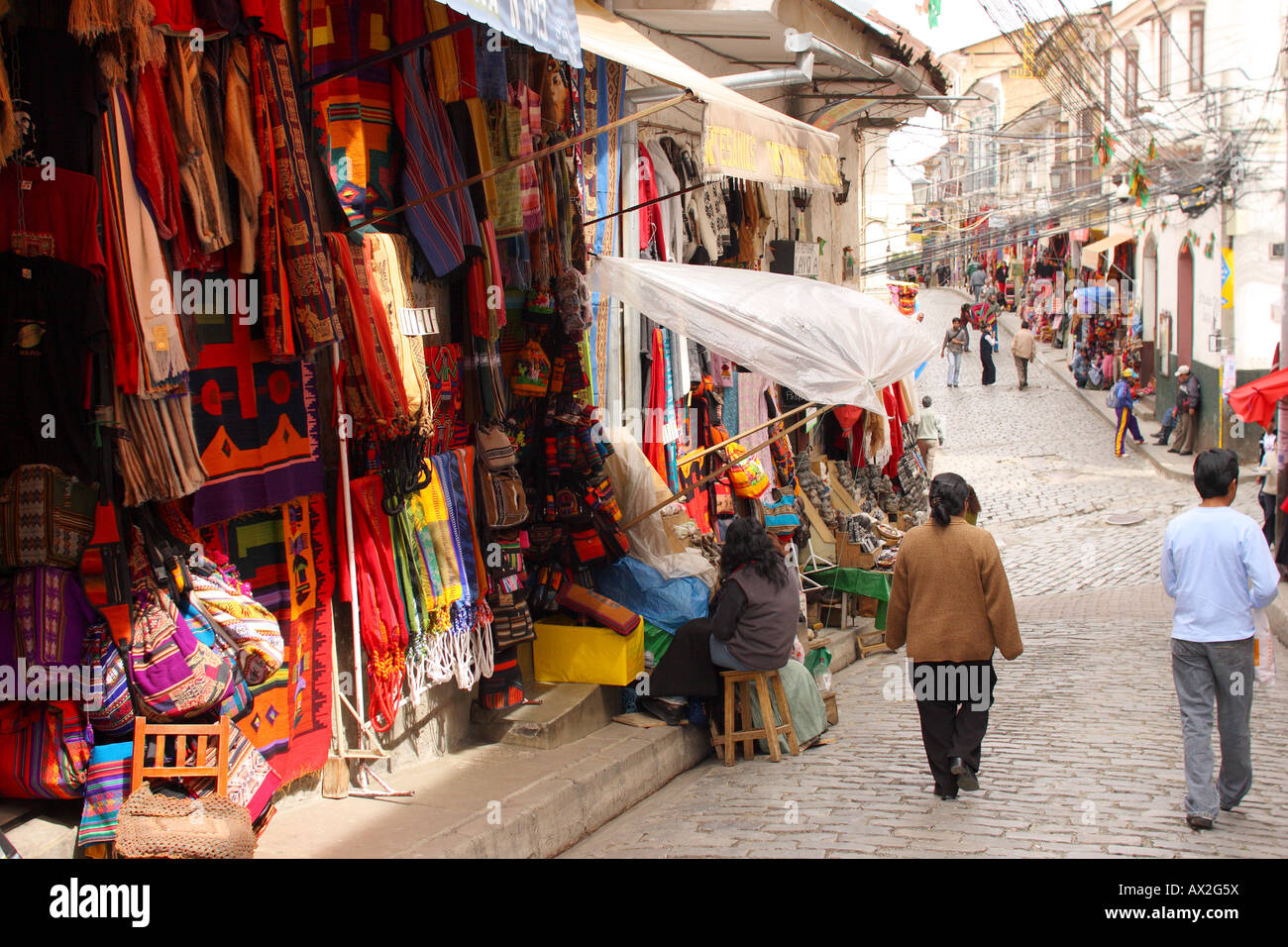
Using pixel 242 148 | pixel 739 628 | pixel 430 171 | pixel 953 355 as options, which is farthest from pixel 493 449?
pixel 953 355

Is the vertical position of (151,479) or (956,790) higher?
(151,479)

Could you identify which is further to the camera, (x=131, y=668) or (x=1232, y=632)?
(x=1232, y=632)

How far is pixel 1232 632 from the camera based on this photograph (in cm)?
562

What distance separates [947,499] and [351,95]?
345 centimetres

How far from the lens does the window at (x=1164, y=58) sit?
24.6m

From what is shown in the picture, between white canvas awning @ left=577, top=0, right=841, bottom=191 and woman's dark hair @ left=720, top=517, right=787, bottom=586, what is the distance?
6.65 feet

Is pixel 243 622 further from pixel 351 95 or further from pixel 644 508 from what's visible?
pixel 644 508

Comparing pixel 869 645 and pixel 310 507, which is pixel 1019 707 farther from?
pixel 310 507

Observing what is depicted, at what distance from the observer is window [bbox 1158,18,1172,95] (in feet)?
80.8

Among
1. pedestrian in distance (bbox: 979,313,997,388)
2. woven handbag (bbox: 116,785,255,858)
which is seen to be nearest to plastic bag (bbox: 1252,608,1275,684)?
woven handbag (bbox: 116,785,255,858)

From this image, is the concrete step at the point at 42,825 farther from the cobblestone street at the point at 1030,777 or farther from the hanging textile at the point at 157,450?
the cobblestone street at the point at 1030,777

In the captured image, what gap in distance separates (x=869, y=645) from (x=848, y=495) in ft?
7.42

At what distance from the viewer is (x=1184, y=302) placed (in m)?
24.6

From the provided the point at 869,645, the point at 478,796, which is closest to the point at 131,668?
the point at 478,796
